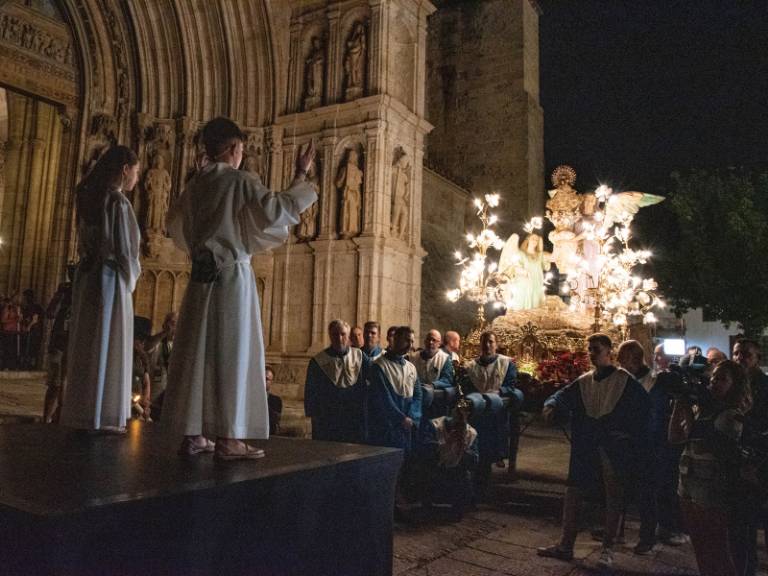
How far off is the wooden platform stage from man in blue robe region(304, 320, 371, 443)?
2223 millimetres

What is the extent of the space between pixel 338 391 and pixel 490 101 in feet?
62.0

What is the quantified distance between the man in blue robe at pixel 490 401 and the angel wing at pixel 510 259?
14.4 feet

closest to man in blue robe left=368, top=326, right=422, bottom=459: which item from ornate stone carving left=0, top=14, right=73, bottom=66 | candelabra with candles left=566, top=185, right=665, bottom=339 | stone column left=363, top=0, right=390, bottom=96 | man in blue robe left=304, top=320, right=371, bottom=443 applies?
man in blue robe left=304, top=320, right=371, bottom=443

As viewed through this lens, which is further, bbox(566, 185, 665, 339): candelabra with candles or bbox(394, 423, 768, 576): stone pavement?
bbox(566, 185, 665, 339): candelabra with candles

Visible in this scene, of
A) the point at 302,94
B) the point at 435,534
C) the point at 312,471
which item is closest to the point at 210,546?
the point at 312,471

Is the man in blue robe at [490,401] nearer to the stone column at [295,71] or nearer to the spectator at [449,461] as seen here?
the spectator at [449,461]

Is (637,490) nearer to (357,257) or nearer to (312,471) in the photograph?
(312,471)

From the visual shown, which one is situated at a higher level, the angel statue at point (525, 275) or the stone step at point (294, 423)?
the angel statue at point (525, 275)

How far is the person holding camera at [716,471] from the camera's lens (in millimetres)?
3285

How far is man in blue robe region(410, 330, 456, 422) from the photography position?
5.97 metres

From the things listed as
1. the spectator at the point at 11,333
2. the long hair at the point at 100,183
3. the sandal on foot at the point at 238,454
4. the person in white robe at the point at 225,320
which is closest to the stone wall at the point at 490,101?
the spectator at the point at 11,333

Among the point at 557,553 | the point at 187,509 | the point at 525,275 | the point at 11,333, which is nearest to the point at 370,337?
the point at 557,553

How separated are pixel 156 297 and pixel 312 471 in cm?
934

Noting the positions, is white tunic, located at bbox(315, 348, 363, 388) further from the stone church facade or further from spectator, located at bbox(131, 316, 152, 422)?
the stone church facade
